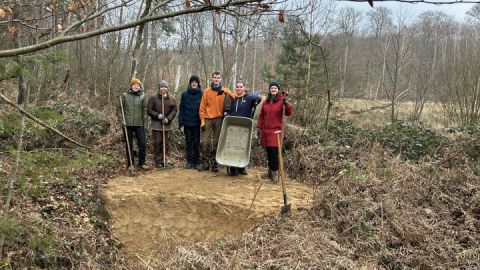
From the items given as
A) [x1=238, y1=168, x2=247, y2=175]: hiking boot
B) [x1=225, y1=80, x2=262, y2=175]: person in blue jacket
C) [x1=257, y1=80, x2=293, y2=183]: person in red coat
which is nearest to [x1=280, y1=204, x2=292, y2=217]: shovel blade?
[x1=257, y1=80, x2=293, y2=183]: person in red coat

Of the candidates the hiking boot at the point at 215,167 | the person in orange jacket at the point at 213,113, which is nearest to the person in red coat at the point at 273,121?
the person in orange jacket at the point at 213,113

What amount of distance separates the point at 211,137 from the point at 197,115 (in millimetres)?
506

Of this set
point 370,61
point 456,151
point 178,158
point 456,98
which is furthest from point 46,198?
point 370,61

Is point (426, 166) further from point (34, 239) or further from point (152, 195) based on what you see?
point (34, 239)

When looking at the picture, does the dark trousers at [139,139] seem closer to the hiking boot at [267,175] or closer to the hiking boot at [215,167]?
the hiking boot at [215,167]

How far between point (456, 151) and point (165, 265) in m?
5.66

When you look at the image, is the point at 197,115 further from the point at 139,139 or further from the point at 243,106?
the point at 139,139

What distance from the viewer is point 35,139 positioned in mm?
7387

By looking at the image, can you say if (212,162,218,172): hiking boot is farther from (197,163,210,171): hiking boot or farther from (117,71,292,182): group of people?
(197,163,210,171): hiking boot

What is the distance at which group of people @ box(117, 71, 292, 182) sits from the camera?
7.09 m

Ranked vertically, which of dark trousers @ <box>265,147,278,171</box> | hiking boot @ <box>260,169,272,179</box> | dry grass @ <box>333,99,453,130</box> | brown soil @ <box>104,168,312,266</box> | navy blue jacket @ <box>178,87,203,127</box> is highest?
navy blue jacket @ <box>178,87,203,127</box>

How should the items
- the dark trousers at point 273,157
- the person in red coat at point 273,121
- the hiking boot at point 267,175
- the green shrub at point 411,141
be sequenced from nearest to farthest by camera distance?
the person in red coat at point 273,121
the dark trousers at point 273,157
the hiking boot at point 267,175
the green shrub at point 411,141

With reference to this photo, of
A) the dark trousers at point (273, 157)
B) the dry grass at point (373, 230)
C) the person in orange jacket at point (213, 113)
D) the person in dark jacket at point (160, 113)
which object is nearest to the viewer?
the dry grass at point (373, 230)

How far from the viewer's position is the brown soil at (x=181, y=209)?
554 centimetres
